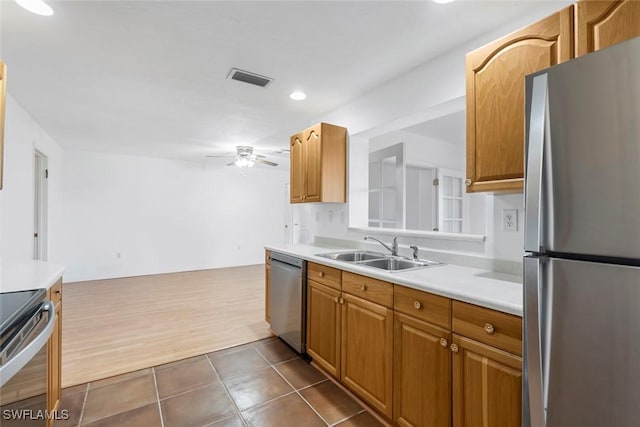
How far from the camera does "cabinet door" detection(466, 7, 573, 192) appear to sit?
4.28 ft

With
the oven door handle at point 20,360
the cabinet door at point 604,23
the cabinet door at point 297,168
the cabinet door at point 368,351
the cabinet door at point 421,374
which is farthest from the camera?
the cabinet door at point 297,168

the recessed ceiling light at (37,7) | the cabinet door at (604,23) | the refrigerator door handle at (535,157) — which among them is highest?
the recessed ceiling light at (37,7)

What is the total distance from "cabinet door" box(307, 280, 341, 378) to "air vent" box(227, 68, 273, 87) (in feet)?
5.85

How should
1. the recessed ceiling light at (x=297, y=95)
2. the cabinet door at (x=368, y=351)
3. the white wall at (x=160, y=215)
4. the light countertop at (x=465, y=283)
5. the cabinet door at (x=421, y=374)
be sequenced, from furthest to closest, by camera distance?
the white wall at (x=160, y=215)
the recessed ceiling light at (x=297, y=95)
the cabinet door at (x=368, y=351)
the cabinet door at (x=421, y=374)
the light countertop at (x=465, y=283)

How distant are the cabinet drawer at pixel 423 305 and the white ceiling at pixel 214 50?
1.58 meters

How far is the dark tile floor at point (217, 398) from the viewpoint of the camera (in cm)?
179

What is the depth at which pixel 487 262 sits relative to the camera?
6.02ft

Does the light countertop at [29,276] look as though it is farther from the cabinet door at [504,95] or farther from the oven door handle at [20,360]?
the cabinet door at [504,95]

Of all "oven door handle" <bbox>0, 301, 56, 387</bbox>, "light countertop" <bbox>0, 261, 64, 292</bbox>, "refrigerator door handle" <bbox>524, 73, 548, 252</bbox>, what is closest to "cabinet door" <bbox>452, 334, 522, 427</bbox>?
"refrigerator door handle" <bbox>524, 73, 548, 252</bbox>

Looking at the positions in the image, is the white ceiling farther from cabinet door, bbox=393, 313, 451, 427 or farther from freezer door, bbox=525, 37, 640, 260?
cabinet door, bbox=393, 313, 451, 427

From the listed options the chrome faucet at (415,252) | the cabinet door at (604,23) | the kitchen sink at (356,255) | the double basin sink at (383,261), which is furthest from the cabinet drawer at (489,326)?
the kitchen sink at (356,255)

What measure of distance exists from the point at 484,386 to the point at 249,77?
2604 millimetres

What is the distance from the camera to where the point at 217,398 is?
2.00 meters

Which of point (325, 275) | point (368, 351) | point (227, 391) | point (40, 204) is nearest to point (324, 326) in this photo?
point (325, 275)
